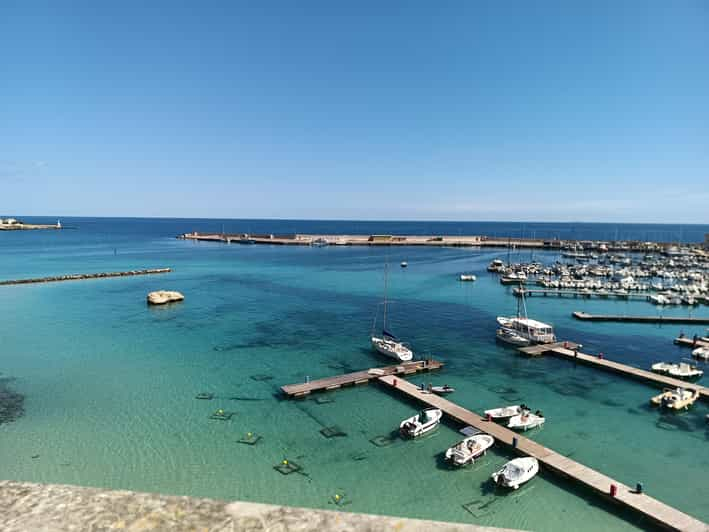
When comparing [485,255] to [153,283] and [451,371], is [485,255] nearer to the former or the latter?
[153,283]

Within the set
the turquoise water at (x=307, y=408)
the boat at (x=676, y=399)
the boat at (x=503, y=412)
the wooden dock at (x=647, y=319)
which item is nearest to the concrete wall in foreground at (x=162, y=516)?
the turquoise water at (x=307, y=408)

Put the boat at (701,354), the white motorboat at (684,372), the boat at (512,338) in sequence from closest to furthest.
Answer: the white motorboat at (684,372) → the boat at (701,354) → the boat at (512,338)

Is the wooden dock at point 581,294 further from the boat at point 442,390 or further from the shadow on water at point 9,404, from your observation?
the shadow on water at point 9,404

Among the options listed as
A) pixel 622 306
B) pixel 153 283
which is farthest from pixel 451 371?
pixel 153 283

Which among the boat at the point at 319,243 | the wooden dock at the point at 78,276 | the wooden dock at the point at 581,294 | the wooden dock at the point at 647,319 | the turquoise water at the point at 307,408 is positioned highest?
the boat at the point at 319,243

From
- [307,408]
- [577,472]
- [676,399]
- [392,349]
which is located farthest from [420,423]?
[676,399]

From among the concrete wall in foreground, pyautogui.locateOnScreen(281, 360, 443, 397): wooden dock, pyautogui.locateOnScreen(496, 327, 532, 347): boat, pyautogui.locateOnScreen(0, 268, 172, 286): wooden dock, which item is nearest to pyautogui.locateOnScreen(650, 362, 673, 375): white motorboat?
pyautogui.locateOnScreen(496, 327, 532, 347): boat
